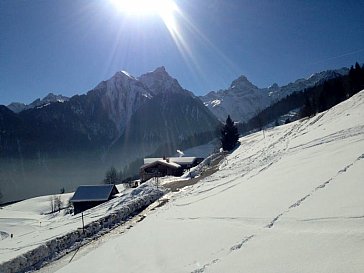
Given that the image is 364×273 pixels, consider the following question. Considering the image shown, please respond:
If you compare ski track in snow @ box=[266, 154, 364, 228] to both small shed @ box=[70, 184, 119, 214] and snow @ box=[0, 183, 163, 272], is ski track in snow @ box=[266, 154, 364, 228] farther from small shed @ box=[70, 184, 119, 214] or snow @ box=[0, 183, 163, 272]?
small shed @ box=[70, 184, 119, 214]

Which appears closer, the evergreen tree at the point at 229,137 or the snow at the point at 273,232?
the snow at the point at 273,232

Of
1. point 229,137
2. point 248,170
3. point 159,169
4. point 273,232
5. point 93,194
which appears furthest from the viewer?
point 229,137

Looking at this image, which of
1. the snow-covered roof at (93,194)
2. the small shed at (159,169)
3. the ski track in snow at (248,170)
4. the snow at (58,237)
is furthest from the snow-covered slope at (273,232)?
the small shed at (159,169)

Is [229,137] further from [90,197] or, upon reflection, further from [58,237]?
[58,237]

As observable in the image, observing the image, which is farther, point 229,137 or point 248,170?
point 229,137

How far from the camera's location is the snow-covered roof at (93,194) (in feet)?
209

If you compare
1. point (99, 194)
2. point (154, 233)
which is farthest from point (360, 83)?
point (154, 233)

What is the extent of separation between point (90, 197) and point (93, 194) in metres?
1.00

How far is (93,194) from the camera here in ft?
213

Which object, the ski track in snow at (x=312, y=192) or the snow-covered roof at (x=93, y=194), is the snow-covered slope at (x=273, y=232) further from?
the snow-covered roof at (x=93, y=194)

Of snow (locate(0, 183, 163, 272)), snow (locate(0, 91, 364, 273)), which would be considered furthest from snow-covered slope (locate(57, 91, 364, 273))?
snow (locate(0, 183, 163, 272))

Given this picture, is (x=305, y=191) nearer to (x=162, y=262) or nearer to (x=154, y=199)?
(x=162, y=262)

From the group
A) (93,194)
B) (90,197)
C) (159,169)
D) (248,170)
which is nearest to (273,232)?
(248,170)

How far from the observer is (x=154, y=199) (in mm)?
34656
